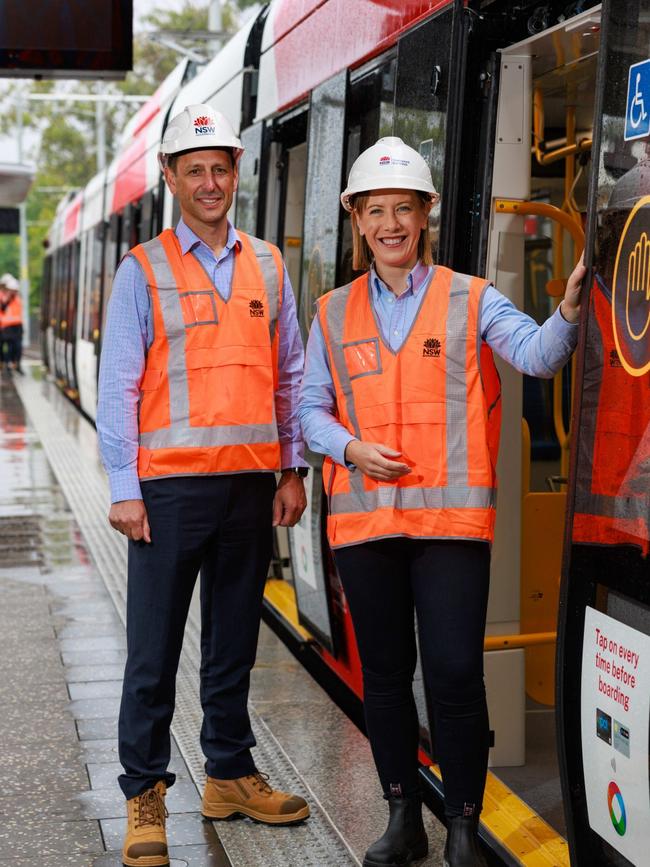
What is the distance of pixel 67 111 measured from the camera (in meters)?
59.6

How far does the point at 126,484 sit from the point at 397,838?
120cm

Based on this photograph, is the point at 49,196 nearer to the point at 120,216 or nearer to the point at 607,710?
the point at 120,216

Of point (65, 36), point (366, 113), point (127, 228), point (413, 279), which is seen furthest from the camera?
point (127, 228)

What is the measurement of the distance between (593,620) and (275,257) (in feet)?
5.38

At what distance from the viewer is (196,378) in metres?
3.89

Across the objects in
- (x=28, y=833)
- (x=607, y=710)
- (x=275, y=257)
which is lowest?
(x=28, y=833)

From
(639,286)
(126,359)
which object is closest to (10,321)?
(126,359)

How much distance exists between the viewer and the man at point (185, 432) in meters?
3.86

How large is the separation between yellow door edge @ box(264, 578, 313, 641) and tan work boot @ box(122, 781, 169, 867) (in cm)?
201

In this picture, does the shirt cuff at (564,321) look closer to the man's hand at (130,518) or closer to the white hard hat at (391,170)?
the white hard hat at (391,170)

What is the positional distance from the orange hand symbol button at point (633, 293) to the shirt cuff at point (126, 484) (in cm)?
152

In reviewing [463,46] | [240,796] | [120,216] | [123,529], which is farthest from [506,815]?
[120,216]

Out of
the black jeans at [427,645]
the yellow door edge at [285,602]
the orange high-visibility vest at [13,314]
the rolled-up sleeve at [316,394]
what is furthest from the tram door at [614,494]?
the orange high-visibility vest at [13,314]

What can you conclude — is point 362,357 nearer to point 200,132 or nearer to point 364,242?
point 364,242
